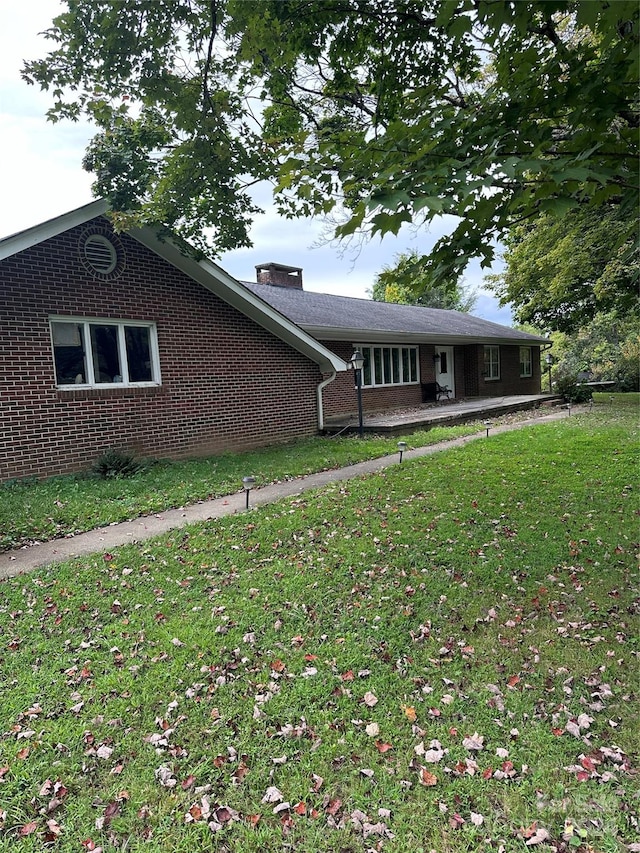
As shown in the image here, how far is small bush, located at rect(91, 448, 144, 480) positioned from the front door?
14.0 metres

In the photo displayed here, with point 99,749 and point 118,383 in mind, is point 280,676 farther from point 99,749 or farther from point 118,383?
point 118,383

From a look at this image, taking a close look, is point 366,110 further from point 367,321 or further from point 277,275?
point 277,275

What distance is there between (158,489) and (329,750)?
579 centimetres

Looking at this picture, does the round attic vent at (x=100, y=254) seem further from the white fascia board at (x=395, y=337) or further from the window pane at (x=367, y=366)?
the window pane at (x=367, y=366)

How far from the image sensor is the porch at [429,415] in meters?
13.3

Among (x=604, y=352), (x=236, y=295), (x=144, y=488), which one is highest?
(x=236, y=295)

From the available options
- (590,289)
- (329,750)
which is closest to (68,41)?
(329,750)

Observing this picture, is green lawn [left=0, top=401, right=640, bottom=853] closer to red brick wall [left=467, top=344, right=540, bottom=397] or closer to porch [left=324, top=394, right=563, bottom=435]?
porch [left=324, top=394, right=563, bottom=435]

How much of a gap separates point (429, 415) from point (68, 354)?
1023cm

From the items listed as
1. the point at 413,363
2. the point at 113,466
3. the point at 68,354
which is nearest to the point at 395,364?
the point at 413,363

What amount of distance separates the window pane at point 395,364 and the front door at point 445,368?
8.35 feet

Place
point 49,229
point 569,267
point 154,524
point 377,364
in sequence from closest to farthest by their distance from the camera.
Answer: point 154,524 < point 49,229 < point 569,267 < point 377,364

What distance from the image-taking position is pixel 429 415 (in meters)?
15.2

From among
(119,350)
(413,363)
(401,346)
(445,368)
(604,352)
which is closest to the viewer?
(119,350)
